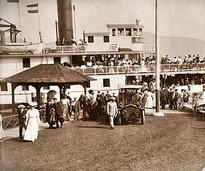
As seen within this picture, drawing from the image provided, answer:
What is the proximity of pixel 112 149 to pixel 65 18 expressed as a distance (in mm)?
11328

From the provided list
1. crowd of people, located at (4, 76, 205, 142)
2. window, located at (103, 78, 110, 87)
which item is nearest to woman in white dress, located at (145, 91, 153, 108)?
crowd of people, located at (4, 76, 205, 142)

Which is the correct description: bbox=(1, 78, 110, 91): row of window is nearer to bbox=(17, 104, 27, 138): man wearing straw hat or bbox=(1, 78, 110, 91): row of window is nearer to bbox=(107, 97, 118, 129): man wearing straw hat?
bbox=(17, 104, 27, 138): man wearing straw hat

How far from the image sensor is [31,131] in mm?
7211

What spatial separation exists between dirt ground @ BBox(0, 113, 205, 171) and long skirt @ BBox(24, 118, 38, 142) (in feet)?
0.43

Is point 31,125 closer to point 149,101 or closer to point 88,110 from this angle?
point 88,110

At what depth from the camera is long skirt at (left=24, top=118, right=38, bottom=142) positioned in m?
7.14

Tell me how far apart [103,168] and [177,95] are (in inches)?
237

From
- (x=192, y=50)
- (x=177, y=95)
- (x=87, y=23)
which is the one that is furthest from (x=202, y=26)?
(x=177, y=95)

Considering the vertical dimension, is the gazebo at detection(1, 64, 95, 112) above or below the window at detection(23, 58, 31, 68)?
below

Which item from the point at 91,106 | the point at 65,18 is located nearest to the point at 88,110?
the point at 91,106

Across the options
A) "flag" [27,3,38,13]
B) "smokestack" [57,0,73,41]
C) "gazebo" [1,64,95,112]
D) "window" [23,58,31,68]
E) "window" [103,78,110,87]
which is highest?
"smokestack" [57,0,73,41]

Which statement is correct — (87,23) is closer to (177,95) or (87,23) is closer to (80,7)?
(80,7)

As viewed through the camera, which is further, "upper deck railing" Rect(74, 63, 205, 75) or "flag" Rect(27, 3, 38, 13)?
"upper deck railing" Rect(74, 63, 205, 75)

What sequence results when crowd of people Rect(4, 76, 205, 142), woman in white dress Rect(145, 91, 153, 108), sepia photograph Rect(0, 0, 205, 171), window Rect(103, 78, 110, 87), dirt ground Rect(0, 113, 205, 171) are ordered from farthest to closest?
woman in white dress Rect(145, 91, 153, 108), window Rect(103, 78, 110, 87), crowd of people Rect(4, 76, 205, 142), sepia photograph Rect(0, 0, 205, 171), dirt ground Rect(0, 113, 205, 171)
